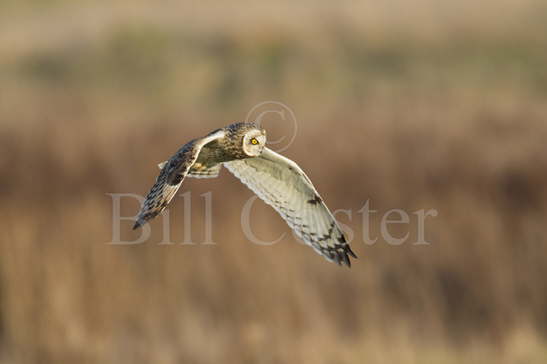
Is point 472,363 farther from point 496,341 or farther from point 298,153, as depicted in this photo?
point 298,153

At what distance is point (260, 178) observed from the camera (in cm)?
286

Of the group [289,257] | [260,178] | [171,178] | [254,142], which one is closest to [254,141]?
[254,142]

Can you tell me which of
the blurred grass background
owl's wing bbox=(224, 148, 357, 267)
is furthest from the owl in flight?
the blurred grass background

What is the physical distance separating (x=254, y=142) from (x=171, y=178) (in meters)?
0.20

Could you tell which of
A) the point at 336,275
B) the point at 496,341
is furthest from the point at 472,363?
the point at 336,275

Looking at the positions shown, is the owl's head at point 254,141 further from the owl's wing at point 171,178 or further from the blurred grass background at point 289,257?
the blurred grass background at point 289,257

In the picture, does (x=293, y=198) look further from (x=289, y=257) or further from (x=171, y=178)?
(x=289, y=257)

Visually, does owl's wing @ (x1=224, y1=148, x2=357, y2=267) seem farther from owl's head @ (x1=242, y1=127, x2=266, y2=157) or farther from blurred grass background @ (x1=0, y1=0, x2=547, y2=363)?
blurred grass background @ (x1=0, y1=0, x2=547, y2=363)

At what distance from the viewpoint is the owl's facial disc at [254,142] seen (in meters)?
2.15

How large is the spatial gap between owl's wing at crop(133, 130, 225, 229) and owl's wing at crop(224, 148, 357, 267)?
21.0 inches

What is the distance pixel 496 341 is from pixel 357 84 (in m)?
10.1

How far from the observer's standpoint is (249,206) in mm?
7777

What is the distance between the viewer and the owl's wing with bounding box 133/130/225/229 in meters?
2.11

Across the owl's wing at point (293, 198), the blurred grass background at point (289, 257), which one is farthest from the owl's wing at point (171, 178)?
the blurred grass background at point (289, 257)
